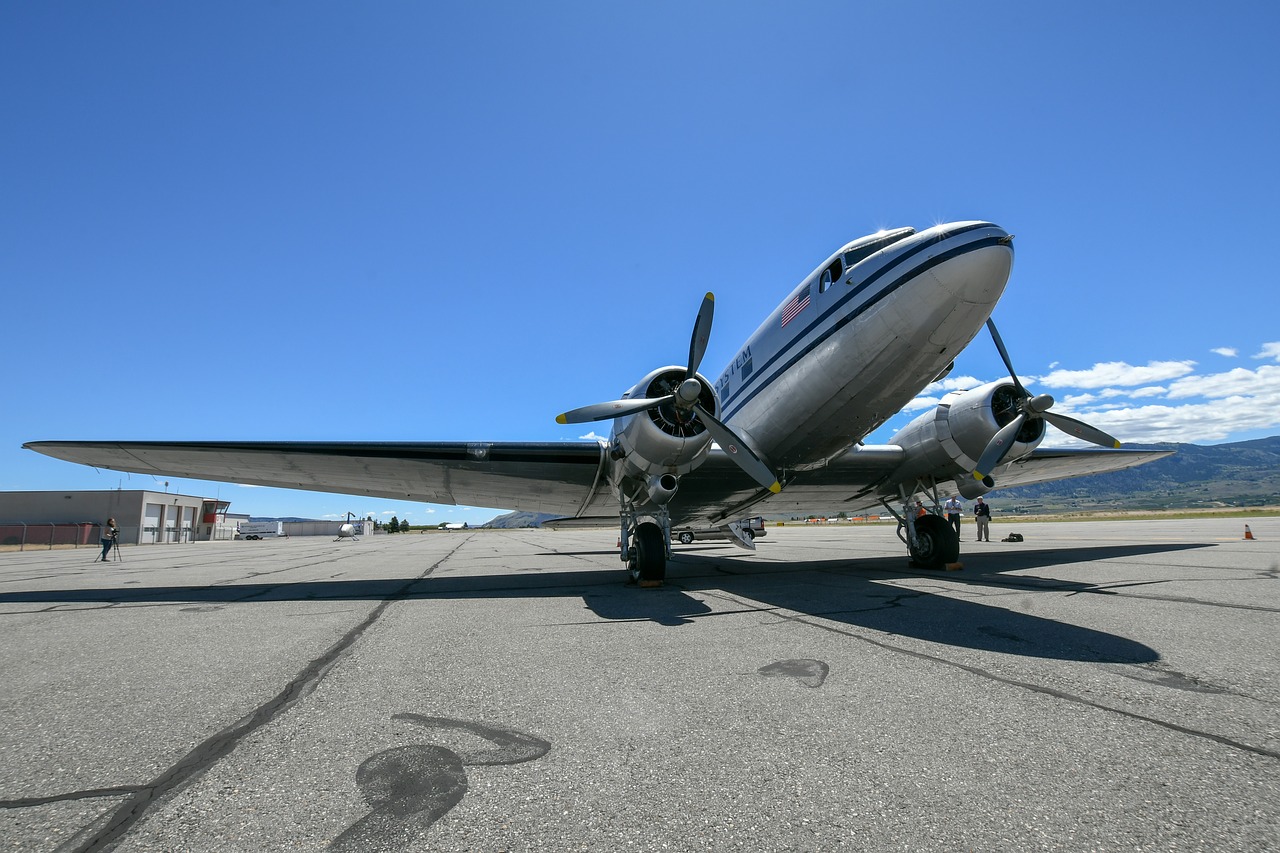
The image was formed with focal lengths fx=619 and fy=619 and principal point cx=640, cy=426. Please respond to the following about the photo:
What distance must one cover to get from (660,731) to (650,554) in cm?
747

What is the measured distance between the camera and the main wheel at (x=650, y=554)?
10.8 m

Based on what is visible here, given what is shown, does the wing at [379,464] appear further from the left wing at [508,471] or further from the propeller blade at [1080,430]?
the propeller blade at [1080,430]

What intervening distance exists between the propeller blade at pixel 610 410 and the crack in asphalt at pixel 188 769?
564 cm

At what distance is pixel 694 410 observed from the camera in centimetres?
1034

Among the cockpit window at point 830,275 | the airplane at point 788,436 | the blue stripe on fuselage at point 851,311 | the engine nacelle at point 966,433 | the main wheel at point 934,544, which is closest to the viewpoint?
the blue stripe on fuselage at point 851,311

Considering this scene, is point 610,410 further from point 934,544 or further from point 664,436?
point 934,544

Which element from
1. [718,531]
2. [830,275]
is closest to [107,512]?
[718,531]

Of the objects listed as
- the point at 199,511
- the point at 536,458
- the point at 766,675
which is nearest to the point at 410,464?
the point at 536,458

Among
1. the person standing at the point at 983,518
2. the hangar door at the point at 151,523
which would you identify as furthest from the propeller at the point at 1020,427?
the hangar door at the point at 151,523

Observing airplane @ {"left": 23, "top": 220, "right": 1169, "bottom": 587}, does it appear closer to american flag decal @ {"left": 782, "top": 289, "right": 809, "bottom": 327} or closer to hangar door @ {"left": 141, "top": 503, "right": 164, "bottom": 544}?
american flag decal @ {"left": 782, "top": 289, "right": 809, "bottom": 327}

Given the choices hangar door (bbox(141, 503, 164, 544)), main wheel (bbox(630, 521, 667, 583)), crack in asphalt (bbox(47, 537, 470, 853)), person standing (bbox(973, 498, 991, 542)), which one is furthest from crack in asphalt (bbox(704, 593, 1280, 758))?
hangar door (bbox(141, 503, 164, 544))

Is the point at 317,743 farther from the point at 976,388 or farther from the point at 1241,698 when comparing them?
the point at 976,388

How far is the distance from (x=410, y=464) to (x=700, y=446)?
5.79 meters

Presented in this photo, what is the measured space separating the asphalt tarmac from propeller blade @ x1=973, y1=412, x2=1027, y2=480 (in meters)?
4.47
